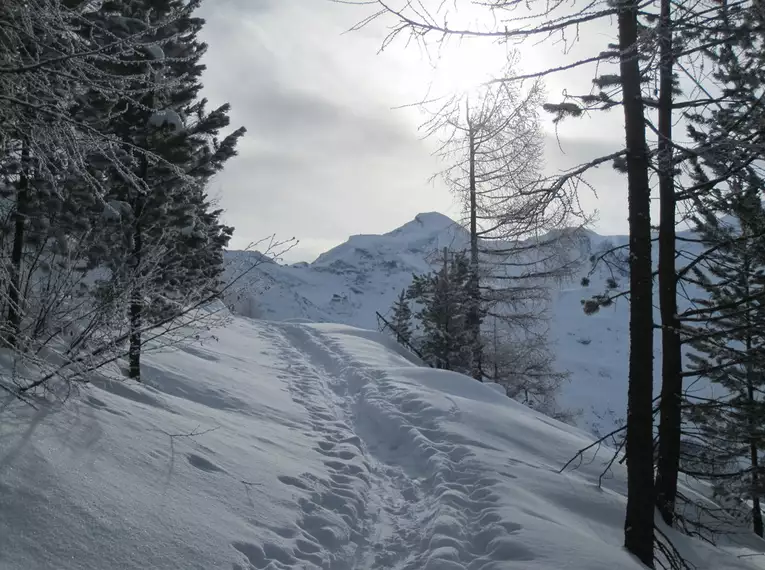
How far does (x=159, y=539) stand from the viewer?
3.52m

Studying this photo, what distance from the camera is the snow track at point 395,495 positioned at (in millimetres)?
4492

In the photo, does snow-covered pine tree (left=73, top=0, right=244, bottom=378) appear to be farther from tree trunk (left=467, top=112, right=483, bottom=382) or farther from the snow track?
tree trunk (left=467, top=112, right=483, bottom=382)

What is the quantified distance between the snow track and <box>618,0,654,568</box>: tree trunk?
4.58 ft

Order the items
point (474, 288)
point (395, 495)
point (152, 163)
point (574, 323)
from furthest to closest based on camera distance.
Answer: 1. point (574, 323)
2. point (474, 288)
3. point (152, 163)
4. point (395, 495)

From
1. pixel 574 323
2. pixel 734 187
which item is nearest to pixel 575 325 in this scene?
pixel 574 323

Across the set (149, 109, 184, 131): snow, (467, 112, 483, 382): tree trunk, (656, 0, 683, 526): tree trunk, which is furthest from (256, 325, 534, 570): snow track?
(467, 112, 483, 382): tree trunk

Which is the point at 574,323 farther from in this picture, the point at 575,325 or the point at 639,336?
the point at 639,336

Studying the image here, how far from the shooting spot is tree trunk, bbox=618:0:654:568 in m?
5.16

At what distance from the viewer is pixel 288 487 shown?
5305 mm

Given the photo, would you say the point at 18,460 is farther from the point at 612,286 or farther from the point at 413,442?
the point at 612,286

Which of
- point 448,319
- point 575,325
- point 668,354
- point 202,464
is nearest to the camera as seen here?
point 202,464

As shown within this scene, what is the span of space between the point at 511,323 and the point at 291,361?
6.77 metres

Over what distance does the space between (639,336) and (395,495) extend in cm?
317

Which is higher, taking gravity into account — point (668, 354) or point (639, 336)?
point (639, 336)
